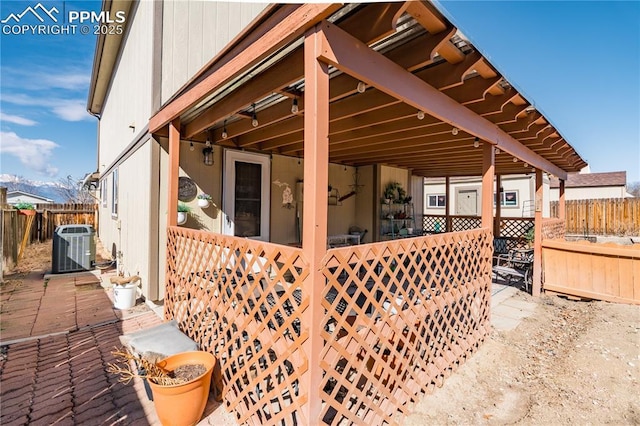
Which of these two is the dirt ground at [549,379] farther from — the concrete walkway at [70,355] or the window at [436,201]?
the window at [436,201]

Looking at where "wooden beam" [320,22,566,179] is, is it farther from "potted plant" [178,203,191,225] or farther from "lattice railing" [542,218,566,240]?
"lattice railing" [542,218,566,240]

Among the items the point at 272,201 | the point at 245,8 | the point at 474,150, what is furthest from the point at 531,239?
the point at 245,8

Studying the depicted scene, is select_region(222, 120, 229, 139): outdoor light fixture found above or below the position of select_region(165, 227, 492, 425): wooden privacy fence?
above

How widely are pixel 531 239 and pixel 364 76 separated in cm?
896

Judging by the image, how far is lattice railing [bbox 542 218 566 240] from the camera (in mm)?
6367

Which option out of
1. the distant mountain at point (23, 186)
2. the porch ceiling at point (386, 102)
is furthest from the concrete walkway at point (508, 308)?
the distant mountain at point (23, 186)

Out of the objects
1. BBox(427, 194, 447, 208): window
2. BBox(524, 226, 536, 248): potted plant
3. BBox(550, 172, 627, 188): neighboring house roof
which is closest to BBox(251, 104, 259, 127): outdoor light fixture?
Answer: BBox(524, 226, 536, 248): potted plant

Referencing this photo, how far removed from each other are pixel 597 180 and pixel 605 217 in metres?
6.99

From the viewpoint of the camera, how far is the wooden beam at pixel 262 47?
1740 millimetres

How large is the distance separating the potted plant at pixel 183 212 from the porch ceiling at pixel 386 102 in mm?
1073

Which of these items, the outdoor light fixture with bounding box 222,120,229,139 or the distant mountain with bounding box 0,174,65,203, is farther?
the distant mountain with bounding box 0,174,65,203

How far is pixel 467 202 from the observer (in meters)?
14.9

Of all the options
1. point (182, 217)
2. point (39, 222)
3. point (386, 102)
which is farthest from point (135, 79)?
point (39, 222)

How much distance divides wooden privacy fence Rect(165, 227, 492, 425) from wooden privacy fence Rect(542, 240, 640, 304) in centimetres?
273
